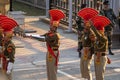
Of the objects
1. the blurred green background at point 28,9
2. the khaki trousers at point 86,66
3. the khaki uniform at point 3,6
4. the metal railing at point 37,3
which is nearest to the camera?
the khaki trousers at point 86,66

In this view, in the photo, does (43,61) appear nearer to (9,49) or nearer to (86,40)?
(86,40)

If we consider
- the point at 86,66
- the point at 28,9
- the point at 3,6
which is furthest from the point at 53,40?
the point at 28,9

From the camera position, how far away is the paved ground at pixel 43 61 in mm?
12732

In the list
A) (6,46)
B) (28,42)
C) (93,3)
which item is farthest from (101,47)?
(93,3)

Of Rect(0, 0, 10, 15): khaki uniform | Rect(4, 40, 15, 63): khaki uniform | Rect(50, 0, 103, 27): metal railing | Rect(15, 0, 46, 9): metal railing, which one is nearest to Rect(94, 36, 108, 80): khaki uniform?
Rect(4, 40, 15, 63): khaki uniform

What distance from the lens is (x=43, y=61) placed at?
14508 mm

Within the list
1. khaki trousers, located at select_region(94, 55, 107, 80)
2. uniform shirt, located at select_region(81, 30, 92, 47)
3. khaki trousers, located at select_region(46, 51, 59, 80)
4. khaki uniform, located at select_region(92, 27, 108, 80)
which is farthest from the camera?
uniform shirt, located at select_region(81, 30, 92, 47)

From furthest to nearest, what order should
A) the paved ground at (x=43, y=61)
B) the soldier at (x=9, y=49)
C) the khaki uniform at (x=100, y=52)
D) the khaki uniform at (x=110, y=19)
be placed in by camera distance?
the khaki uniform at (x=110, y=19)
the paved ground at (x=43, y=61)
the khaki uniform at (x=100, y=52)
the soldier at (x=9, y=49)

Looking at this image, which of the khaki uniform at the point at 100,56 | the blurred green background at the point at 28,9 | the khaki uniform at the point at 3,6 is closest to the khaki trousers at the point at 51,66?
the khaki uniform at the point at 100,56

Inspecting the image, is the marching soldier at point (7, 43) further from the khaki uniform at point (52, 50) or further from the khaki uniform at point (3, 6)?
the khaki uniform at point (3, 6)

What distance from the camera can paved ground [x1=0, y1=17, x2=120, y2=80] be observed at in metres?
12.7

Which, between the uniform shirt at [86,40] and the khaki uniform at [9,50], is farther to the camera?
the uniform shirt at [86,40]

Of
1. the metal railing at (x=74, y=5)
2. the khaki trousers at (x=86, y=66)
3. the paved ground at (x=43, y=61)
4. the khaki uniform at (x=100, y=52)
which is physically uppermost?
the metal railing at (x=74, y=5)

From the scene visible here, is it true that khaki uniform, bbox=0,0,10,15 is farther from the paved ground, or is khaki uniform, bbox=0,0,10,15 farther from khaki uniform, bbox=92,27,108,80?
khaki uniform, bbox=92,27,108,80
